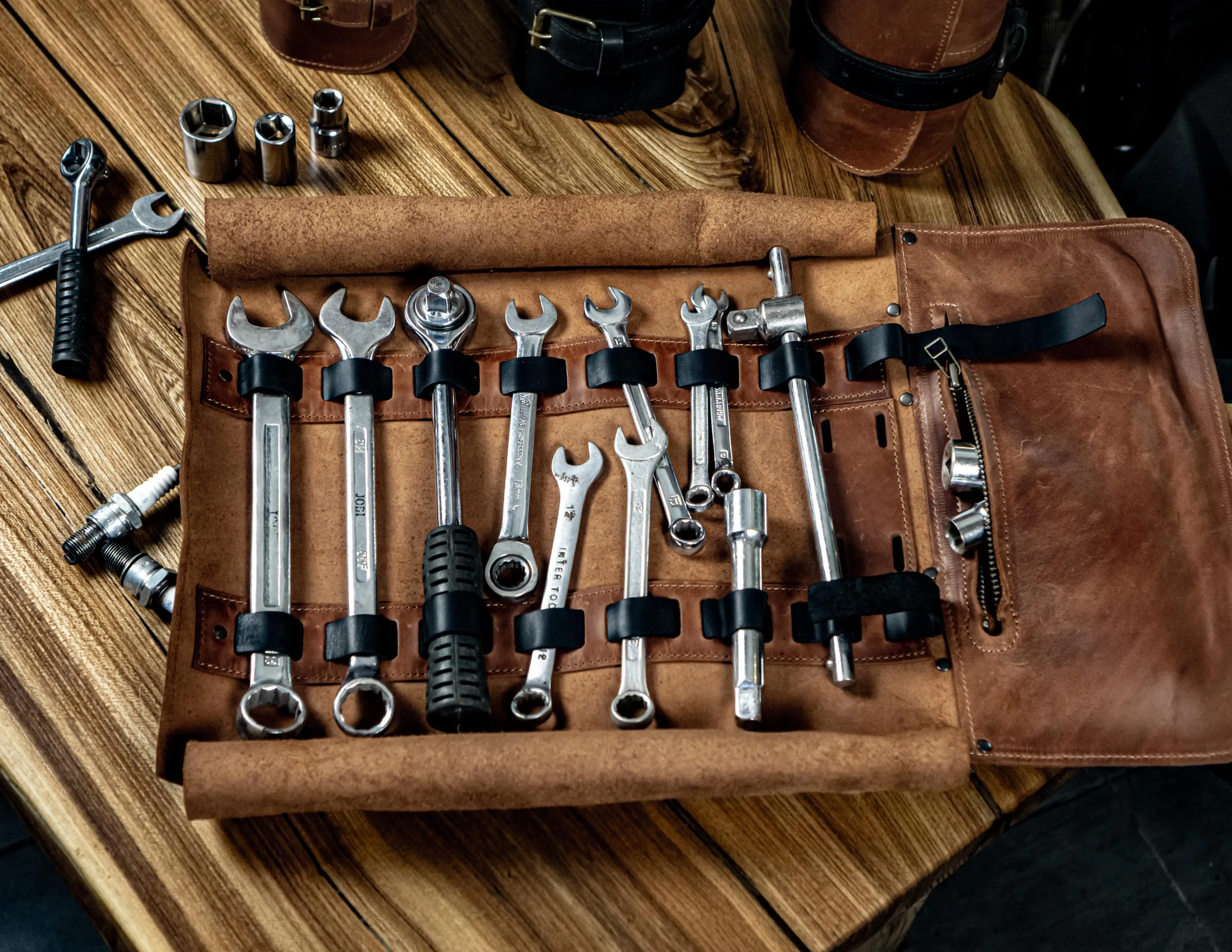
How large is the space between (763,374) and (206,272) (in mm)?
658

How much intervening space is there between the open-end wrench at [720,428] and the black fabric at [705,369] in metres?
0.01

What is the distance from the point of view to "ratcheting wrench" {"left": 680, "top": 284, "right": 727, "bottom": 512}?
129 cm

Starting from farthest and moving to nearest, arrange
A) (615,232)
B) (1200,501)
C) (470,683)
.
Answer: (615,232)
(1200,501)
(470,683)

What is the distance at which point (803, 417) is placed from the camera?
1.32m

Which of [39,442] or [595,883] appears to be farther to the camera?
[39,442]

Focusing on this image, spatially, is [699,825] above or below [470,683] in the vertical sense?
below

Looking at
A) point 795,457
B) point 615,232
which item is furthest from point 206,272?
point 795,457

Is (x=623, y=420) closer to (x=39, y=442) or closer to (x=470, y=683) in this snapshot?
(x=470, y=683)

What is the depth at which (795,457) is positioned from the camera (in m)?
1.34

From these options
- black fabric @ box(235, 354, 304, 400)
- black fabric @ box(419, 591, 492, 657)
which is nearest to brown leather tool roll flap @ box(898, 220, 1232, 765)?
black fabric @ box(419, 591, 492, 657)

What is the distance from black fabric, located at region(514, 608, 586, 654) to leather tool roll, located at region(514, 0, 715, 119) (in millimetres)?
776

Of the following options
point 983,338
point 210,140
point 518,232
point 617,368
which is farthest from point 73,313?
point 983,338

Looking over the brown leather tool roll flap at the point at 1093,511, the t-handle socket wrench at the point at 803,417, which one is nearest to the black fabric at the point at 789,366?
the t-handle socket wrench at the point at 803,417

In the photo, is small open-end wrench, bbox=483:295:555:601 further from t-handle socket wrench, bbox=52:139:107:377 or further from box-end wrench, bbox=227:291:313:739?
t-handle socket wrench, bbox=52:139:107:377
